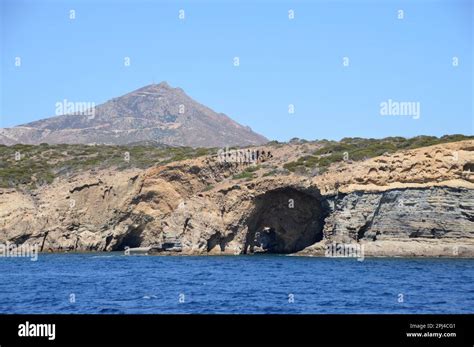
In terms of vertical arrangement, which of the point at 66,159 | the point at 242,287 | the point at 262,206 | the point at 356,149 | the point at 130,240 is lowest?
the point at 242,287

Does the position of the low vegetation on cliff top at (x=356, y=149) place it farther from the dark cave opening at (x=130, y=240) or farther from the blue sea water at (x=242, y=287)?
the blue sea water at (x=242, y=287)

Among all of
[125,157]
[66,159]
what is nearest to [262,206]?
[125,157]

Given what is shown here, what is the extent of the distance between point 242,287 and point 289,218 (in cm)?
3097

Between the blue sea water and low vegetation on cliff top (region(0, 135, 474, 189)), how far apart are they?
56.2 feet

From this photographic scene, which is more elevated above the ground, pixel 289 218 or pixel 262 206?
pixel 262 206

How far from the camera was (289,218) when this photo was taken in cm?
6456

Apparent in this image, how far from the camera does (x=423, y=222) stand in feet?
182

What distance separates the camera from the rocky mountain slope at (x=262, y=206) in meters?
56.1

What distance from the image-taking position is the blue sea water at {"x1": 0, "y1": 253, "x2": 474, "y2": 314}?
26516 millimetres

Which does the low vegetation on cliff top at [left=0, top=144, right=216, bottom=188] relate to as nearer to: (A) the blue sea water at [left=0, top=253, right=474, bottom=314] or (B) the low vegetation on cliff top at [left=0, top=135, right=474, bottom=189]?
(B) the low vegetation on cliff top at [left=0, top=135, right=474, bottom=189]

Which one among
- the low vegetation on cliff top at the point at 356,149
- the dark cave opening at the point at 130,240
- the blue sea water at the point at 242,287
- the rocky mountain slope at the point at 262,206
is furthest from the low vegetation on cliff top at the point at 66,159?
the blue sea water at the point at 242,287

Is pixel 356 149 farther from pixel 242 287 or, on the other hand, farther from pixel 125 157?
pixel 242 287

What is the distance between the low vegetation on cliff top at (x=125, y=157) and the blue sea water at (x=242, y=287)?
17.1 meters

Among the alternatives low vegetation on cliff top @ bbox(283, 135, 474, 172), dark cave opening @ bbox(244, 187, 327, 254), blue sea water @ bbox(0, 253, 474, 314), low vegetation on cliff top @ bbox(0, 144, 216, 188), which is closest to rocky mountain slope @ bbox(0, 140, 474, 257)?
dark cave opening @ bbox(244, 187, 327, 254)
